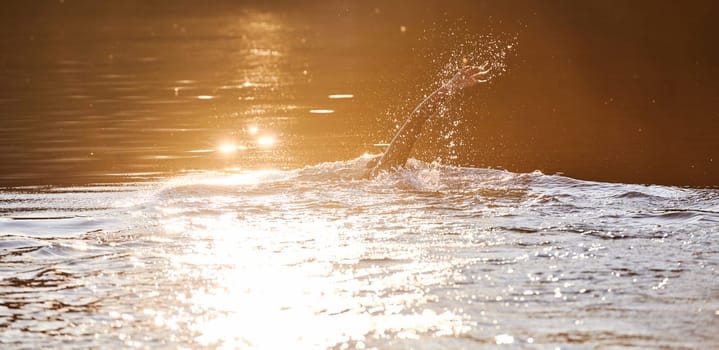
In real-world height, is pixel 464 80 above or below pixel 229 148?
above

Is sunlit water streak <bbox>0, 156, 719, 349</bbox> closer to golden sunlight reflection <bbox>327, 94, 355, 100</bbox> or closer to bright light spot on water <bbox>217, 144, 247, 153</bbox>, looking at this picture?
bright light spot on water <bbox>217, 144, 247, 153</bbox>

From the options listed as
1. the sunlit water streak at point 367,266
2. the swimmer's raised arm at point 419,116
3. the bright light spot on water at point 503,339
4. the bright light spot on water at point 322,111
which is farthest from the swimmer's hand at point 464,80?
the bright light spot on water at point 322,111

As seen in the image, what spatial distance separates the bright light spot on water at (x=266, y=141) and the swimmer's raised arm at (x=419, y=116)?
6423 mm

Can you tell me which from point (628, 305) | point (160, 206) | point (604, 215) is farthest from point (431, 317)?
point (160, 206)

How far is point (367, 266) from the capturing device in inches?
385

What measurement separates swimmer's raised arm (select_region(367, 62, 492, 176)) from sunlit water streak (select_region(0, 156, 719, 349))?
0.60m

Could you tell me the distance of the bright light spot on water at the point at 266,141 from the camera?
21.4 metres

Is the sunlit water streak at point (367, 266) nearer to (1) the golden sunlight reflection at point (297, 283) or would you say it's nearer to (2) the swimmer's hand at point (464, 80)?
(1) the golden sunlight reflection at point (297, 283)

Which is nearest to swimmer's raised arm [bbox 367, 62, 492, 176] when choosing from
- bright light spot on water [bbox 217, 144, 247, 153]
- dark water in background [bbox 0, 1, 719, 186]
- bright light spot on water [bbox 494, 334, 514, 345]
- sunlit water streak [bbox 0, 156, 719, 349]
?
sunlit water streak [bbox 0, 156, 719, 349]

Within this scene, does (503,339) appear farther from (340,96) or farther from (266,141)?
(340,96)

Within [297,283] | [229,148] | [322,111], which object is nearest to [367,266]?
[297,283]

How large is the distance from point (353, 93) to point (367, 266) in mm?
21784

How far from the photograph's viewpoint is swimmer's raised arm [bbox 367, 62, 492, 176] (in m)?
13.8

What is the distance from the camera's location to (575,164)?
1888cm
